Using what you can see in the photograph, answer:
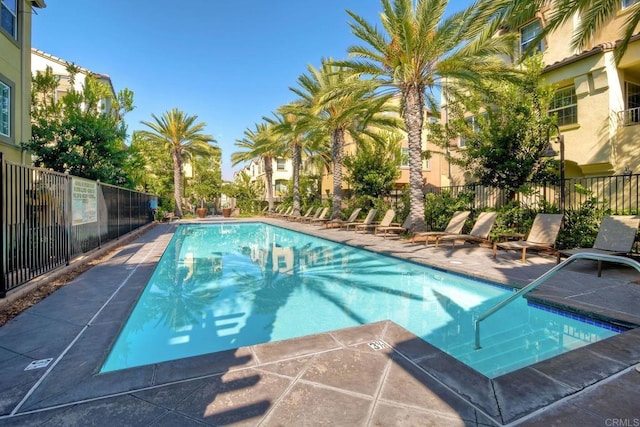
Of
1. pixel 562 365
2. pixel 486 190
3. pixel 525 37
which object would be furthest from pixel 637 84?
pixel 562 365

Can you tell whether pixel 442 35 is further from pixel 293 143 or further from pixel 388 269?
pixel 293 143

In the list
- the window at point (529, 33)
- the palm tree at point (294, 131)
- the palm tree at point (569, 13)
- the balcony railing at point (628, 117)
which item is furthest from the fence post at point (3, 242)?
the window at point (529, 33)

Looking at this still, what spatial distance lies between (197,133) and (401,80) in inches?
933

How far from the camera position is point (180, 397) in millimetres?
2625

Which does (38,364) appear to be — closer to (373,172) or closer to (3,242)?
(3,242)

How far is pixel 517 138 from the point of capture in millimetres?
11117

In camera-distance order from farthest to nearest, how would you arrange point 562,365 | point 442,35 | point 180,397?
point 442,35, point 562,365, point 180,397

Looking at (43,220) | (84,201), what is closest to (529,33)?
(84,201)

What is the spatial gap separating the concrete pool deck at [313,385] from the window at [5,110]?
934cm

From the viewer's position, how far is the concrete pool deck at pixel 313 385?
2.38 meters

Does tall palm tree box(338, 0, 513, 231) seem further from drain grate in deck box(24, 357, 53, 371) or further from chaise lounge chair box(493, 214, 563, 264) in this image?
drain grate in deck box(24, 357, 53, 371)

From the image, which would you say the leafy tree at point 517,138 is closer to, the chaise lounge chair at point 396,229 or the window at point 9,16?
the chaise lounge chair at point 396,229

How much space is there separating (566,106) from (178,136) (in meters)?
28.8

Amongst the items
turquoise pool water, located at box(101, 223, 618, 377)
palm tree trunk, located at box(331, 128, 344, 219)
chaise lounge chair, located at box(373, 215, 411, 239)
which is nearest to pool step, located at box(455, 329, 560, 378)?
turquoise pool water, located at box(101, 223, 618, 377)
